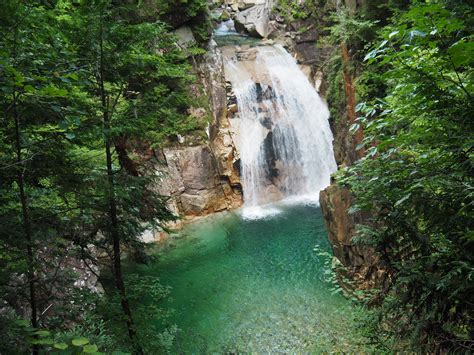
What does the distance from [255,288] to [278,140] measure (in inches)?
390

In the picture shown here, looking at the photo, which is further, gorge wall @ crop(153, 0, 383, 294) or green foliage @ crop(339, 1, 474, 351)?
gorge wall @ crop(153, 0, 383, 294)

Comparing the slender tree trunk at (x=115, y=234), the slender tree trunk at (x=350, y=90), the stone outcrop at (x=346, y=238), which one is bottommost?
the stone outcrop at (x=346, y=238)

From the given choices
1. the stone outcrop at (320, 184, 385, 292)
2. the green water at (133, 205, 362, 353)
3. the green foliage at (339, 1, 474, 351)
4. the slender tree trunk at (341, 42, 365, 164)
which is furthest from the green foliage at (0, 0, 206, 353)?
the slender tree trunk at (341, 42, 365, 164)

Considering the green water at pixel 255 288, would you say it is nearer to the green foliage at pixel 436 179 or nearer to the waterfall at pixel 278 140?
the green foliage at pixel 436 179

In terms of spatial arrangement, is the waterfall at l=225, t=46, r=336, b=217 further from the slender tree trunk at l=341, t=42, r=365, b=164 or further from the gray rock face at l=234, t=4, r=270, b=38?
the slender tree trunk at l=341, t=42, r=365, b=164

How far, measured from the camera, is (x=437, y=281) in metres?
2.64

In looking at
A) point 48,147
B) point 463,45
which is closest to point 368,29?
point 463,45

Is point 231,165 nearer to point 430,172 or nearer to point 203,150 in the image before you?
point 203,150

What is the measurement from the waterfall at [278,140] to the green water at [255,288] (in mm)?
2938

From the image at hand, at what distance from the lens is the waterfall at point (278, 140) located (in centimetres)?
1750

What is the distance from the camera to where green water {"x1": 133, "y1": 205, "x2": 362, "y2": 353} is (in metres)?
7.49

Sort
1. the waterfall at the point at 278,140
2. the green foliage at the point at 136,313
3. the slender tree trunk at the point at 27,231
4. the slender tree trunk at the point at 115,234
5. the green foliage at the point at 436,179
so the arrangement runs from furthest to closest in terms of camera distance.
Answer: the waterfall at the point at 278,140, the green foliage at the point at 136,313, the slender tree trunk at the point at 115,234, the slender tree trunk at the point at 27,231, the green foliage at the point at 436,179

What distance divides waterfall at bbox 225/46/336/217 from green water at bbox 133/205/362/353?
294 cm

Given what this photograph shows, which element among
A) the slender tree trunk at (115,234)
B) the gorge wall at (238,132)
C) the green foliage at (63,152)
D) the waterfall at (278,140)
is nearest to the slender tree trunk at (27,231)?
the green foliage at (63,152)
